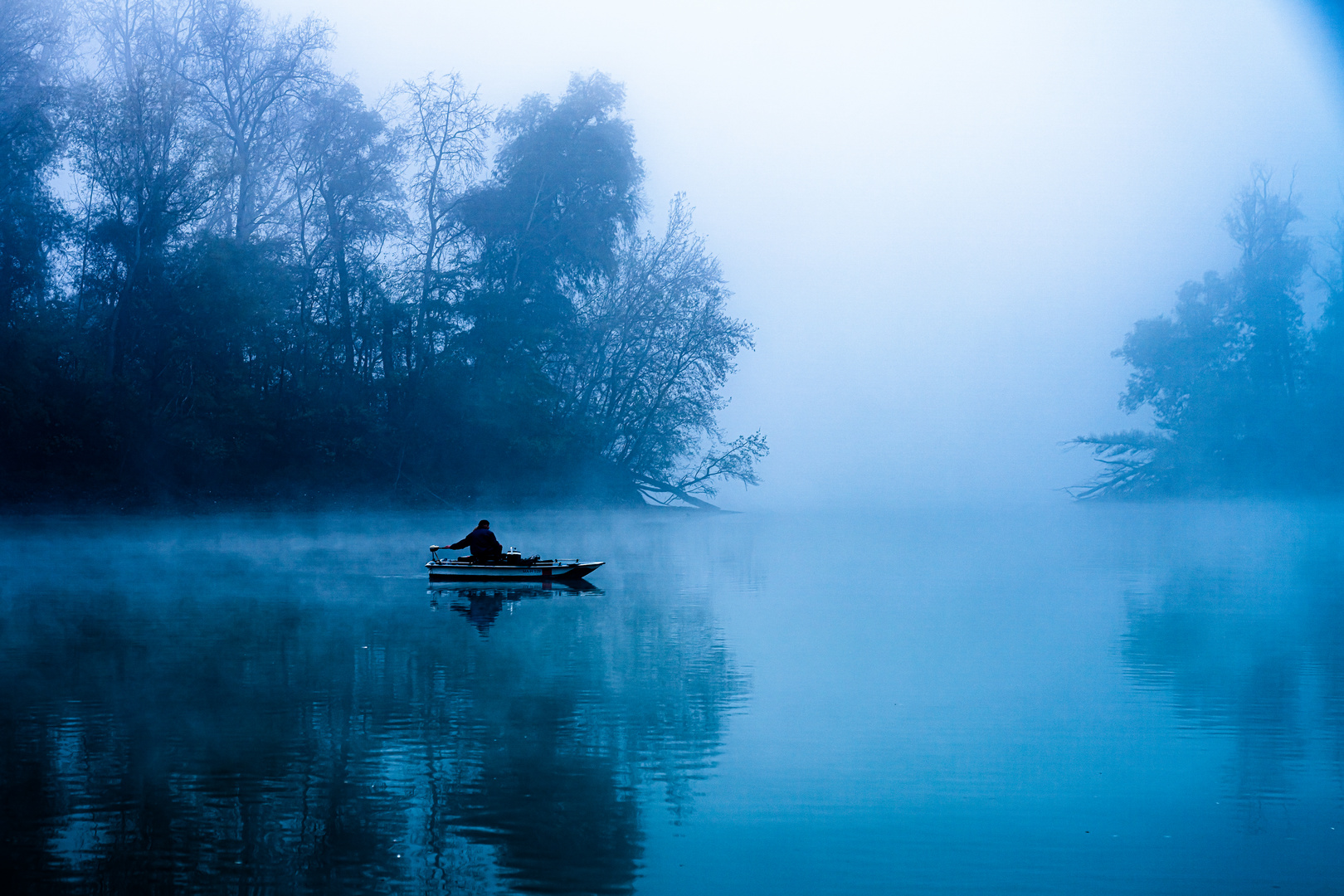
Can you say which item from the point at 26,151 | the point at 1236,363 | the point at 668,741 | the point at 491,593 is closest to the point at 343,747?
the point at 668,741

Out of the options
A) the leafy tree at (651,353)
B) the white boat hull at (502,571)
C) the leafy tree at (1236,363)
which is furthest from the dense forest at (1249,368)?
the white boat hull at (502,571)

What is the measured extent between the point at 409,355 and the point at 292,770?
41.8m

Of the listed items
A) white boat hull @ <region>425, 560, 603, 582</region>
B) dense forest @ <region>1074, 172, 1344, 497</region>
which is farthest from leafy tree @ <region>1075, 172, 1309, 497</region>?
white boat hull @ <region>425, 560, 603, 582</region>

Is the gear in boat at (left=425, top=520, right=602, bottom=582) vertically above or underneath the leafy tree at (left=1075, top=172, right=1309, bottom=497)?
underneath

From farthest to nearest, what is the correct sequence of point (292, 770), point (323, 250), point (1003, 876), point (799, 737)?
point (323, 250) < point (799, 737) < point (292, 770) < point (1003, 876)

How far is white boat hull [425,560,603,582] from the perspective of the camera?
965 inches

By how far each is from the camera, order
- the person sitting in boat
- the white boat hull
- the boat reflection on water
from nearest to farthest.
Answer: the boat reflection on water
the white boat hull
the person sitting in boat

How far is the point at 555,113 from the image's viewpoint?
52125mm

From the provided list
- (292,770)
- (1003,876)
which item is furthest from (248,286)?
(1003,876)

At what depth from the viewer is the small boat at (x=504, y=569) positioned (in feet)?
80.4

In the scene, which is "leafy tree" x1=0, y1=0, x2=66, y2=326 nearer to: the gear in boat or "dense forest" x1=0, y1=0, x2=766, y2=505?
"dense forest" x1=0, y1=0, x2=766, y2=505

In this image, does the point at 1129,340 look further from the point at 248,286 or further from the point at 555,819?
the point at 555,819

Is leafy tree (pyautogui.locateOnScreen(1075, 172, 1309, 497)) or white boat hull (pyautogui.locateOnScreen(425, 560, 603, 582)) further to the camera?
leafy tree (pyautogui.locateOnScreen(1075, 172, 1309, 497))

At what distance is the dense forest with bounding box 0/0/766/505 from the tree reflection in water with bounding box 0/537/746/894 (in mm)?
23416
